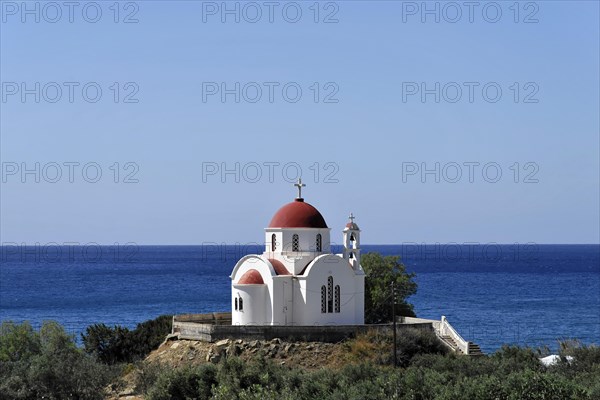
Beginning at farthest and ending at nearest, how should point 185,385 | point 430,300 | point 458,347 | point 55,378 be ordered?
point 430,300, point 458,347, point 55,378, point 185,385

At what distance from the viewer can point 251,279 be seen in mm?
50625

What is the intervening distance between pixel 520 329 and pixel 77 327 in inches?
1622

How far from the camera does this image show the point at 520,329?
9012 cm

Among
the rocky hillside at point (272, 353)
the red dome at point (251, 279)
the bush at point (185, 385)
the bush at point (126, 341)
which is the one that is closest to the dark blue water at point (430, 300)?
the bush at point (126, 341)

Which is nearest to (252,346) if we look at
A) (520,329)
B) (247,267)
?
(247,267)

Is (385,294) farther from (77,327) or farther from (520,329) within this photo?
(77,327)

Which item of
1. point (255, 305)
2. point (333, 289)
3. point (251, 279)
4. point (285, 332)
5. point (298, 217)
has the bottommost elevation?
point (285, 332)

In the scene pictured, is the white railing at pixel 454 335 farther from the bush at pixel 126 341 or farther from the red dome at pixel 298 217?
the bush at pixel 126 341

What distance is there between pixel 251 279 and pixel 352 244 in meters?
5.75

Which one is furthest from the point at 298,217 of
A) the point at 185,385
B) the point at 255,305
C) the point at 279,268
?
the point at 185,385

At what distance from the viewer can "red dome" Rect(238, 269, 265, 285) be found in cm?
5050

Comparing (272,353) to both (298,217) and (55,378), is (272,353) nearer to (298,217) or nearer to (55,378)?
(298,217)

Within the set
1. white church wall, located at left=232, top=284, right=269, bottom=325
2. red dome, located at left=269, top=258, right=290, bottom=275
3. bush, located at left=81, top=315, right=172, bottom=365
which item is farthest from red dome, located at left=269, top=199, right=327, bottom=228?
bush, located at left=81, top=315, right=172, bottom=365

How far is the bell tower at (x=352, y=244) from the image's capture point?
5181 cm
